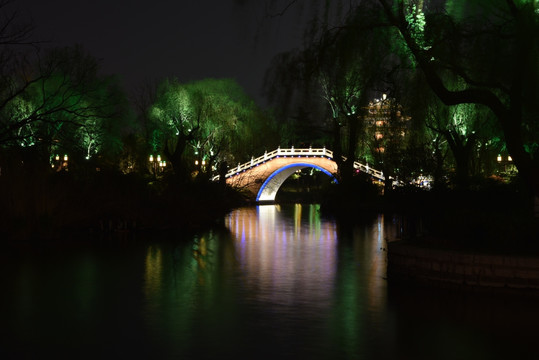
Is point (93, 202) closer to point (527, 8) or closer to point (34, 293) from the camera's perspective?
point (34, 293)

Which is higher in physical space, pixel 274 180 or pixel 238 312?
pixel 274 180

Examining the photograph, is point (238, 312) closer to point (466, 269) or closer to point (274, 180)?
point (466, 269)

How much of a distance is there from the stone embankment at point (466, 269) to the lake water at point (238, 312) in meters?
0.34

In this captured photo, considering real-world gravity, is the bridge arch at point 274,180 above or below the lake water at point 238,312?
above

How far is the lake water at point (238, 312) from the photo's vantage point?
26.5 ft

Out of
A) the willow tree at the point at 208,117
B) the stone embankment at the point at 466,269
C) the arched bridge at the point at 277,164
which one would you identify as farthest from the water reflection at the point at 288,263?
the willow tree at the point at 208,117

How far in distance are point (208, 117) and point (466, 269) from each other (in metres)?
54.4

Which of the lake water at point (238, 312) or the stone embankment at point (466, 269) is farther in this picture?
the stone embankment at point (466, 269)

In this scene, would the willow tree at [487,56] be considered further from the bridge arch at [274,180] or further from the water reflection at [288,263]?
the bridge arch at [274,180]

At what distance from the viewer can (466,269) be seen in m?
11.9

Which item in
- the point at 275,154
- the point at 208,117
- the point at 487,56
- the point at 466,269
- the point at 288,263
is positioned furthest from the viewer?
the point at 208,117

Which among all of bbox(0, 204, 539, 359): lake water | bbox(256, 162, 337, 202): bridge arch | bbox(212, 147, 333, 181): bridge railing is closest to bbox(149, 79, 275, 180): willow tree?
bbox(212, 147, 333, 181): bridge railing

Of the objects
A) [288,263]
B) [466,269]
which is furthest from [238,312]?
[288,263]

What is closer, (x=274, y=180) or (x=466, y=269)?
(x=466, y=269)
